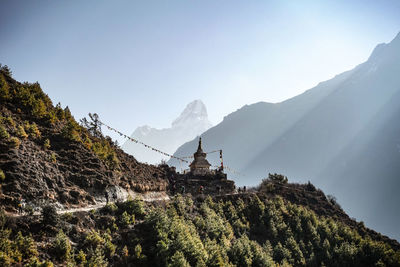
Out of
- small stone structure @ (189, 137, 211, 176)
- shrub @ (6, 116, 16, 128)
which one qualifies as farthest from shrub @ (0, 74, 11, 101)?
small stone structure @ (189, 137, 211, 176)

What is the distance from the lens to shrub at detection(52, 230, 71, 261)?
11862mm

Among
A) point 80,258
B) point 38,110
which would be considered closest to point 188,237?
point 80,258

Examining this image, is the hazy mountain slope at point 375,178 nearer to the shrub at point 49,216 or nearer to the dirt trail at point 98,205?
the dirt trail at point 98,205

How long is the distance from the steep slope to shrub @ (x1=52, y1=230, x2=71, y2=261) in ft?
10.4

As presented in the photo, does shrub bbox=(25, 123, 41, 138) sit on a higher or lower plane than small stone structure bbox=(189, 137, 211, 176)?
lower

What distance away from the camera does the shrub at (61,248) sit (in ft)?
38.9

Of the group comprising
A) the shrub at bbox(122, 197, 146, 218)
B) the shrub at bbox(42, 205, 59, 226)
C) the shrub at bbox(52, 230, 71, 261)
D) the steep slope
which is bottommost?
the shrub at bbox(52, 230, 71, 261)

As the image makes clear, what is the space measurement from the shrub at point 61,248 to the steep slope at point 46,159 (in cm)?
317

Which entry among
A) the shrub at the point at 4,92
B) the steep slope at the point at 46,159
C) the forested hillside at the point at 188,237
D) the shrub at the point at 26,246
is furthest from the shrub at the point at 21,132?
the shrub at the point at 26,246

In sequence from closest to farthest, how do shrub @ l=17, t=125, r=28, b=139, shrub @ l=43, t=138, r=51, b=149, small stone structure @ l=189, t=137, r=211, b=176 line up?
shrub @ l=17, t=125, r=28, b=139
shrub @ l=43, t=138, r=51, b=149
small stone structure @ l=189, t=137, r=211, b=176

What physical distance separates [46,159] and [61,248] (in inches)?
304

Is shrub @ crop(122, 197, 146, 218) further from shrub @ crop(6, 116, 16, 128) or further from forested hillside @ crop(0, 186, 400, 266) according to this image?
shrub @ crop(6, 116, 16, 128)

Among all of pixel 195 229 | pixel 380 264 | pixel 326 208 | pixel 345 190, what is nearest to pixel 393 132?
pixel 345 190

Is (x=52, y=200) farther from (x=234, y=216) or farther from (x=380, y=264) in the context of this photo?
(x=380, y=264)
